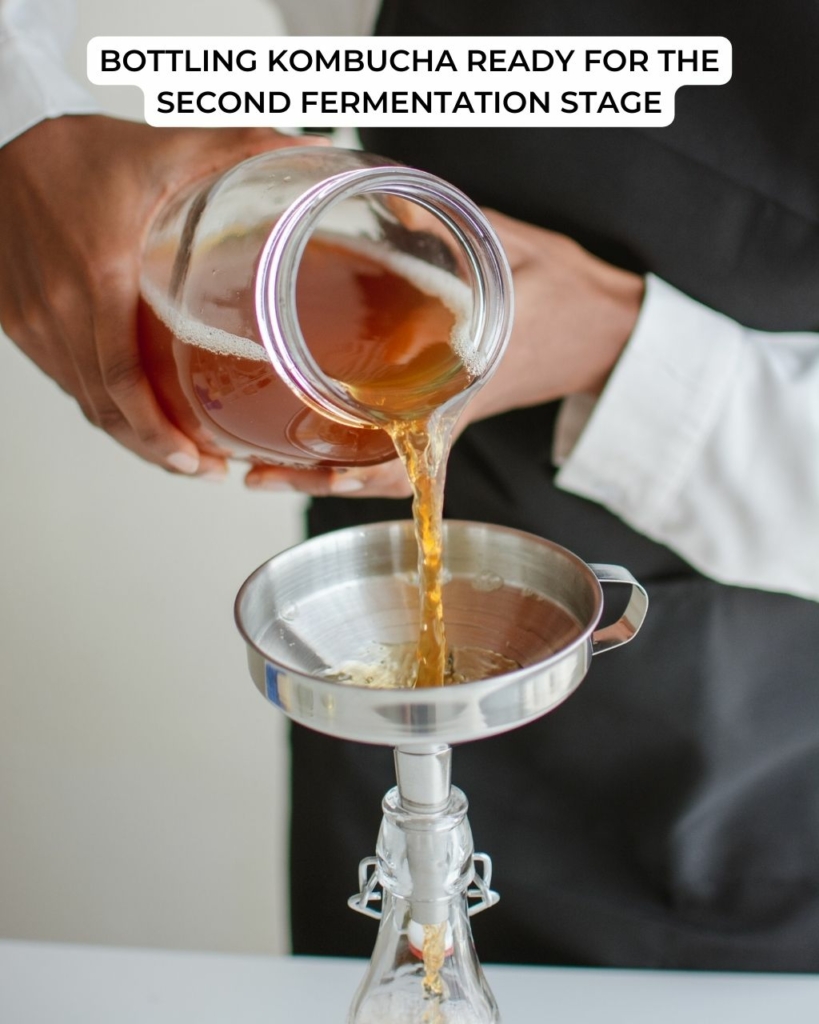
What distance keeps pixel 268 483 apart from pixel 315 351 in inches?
4.7

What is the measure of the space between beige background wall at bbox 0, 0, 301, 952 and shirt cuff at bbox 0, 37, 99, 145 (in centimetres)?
40

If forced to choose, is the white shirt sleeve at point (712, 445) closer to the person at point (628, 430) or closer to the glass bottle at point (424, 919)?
the person at point (628, 430)

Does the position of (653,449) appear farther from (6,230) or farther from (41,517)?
(41,517)

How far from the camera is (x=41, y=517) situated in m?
1.12

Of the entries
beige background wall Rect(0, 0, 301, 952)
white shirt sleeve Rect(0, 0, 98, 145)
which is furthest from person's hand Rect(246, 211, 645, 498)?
beige background wall Rect(0, 0, 301, 952)

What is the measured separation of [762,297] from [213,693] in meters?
A: 0.79

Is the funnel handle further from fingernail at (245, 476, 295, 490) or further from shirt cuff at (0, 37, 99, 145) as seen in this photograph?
shirt cuff at (0, 37, 99, 145)

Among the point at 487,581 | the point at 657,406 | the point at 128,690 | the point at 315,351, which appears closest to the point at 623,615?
the point at 487,581

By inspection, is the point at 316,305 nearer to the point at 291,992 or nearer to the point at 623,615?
the point at 623,615

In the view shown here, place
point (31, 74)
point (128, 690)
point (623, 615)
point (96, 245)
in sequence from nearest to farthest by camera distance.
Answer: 1. point (623, 615)
2. point (96, 245)
3. point (31, 74)
4. point (128, 690)

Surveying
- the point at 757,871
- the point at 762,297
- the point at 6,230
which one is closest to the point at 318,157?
the point at 6,230

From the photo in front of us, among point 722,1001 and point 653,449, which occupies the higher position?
point 653,449

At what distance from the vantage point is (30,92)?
596mm

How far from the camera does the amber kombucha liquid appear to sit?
0.42 m
